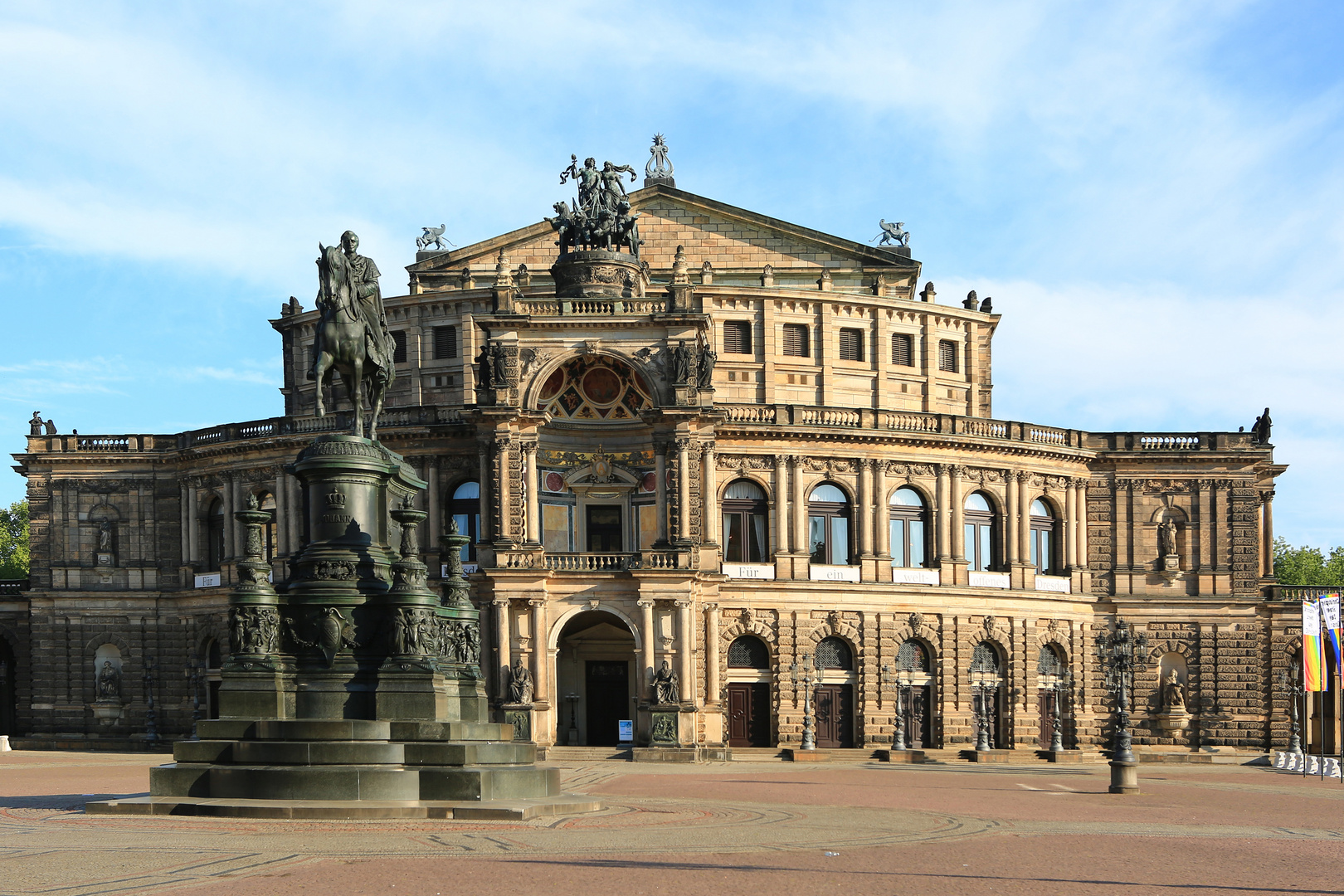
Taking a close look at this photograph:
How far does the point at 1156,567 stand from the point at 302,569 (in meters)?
56.6

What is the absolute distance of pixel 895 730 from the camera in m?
70.2

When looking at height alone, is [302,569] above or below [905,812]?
above

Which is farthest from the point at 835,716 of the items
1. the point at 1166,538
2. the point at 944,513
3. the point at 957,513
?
the point at 1166,538

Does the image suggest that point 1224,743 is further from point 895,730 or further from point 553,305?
point 553,305

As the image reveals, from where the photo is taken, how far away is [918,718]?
72500 millimetres

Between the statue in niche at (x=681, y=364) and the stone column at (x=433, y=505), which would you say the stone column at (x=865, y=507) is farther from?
the stone column at (x=433, y=505)

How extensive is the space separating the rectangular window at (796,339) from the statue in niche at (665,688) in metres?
20.8

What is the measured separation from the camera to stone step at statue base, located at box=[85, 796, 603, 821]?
84.8ft

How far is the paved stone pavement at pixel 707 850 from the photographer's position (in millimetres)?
19828

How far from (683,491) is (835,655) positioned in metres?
11.7

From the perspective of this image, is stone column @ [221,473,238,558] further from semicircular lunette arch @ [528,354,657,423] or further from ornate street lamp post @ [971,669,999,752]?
ornate street lamp post @ [971,669,999,752]

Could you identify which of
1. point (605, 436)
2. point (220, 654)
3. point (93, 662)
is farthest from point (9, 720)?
point (605, 436)

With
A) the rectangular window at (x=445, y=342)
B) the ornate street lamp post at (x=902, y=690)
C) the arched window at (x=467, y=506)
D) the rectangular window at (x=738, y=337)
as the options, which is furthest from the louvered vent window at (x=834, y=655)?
the rectangular window at (x=445, y=342)

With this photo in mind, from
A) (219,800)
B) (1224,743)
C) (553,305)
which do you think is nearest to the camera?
(219,800)
